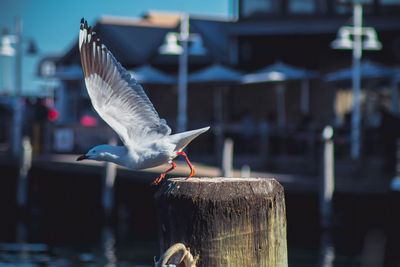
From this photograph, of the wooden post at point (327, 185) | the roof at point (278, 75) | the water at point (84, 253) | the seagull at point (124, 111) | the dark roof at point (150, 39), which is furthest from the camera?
the dark roof at point (150, 39)

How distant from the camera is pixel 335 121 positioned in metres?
23.8

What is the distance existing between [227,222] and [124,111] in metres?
2.20

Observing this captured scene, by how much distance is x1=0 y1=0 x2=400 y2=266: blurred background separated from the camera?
13812 mm

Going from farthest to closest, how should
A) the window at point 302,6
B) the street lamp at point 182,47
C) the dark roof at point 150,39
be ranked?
1. the dark roof at point 150,39
2. the window at point 302,6
3. the street lamp at point 182,47

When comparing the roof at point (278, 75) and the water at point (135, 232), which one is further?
the roof at point (278, 75)

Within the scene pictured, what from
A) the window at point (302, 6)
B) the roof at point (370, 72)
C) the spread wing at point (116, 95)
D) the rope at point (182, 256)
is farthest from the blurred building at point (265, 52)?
the rope at point (182, 256)

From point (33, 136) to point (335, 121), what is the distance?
32.4ft

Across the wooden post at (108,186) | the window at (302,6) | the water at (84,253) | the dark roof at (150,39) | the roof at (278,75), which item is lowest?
the water at (84,253)

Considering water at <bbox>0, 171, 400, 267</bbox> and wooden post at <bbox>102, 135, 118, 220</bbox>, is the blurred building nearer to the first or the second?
Answer: water at <bbox>0, 171, 400, 267</bbox>

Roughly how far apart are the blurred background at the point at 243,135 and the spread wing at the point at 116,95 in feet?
12.6

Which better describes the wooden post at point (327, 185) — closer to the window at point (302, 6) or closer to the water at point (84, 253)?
the water at point (84, 253)

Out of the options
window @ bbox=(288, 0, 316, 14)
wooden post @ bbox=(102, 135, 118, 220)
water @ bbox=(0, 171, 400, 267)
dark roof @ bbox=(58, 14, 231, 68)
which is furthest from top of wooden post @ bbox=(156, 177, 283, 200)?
dark roof @ bbox=(58, 14, 231, 68)

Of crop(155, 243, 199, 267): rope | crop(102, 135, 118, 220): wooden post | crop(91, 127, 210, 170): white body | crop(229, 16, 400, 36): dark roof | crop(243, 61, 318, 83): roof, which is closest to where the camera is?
crop(155, 243, 199, 267): rope

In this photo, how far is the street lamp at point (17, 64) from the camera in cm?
2062
